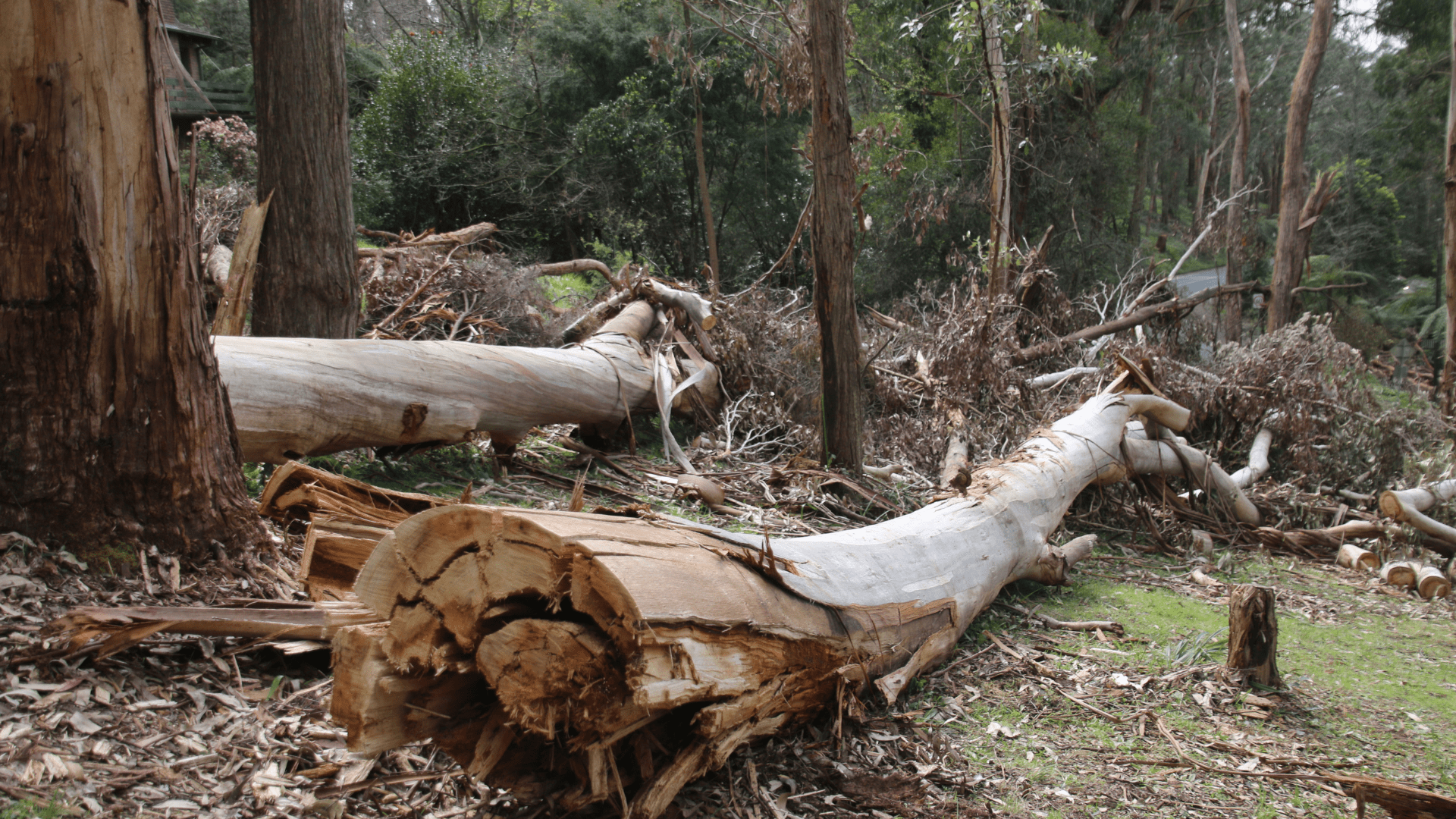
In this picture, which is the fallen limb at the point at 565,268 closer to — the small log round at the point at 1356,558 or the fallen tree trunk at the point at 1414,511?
the small log round at the point at 1356,558

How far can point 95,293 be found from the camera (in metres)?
2.68

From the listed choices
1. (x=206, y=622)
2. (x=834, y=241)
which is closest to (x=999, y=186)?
(x=834, y=241)

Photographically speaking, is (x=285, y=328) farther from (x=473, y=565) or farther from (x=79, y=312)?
(x=473, y=565)

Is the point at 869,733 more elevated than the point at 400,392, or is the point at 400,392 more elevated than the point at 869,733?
the point at 400,392

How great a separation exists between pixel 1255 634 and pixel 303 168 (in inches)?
232

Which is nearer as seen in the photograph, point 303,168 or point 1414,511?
point 303,168

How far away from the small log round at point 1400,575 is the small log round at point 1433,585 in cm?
6

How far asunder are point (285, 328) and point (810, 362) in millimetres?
4231

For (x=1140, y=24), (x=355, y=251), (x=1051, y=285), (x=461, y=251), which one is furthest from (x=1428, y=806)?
(x=1140, y=24)

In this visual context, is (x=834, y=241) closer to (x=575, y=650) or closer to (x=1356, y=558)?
(x=575, y=650)

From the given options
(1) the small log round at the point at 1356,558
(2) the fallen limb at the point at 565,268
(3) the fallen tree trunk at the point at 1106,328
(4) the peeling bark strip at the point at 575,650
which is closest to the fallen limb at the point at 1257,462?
(1) the small log round at the point at 1356,558

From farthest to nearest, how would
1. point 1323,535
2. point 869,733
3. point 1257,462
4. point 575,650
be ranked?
point 1257,462 < point 1323,535 < point 869,733 < point 575,650

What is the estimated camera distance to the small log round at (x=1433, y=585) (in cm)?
552

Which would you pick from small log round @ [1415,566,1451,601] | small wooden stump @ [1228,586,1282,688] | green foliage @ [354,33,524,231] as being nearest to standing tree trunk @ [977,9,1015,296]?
small log round @ [1415,566,1451,601]
